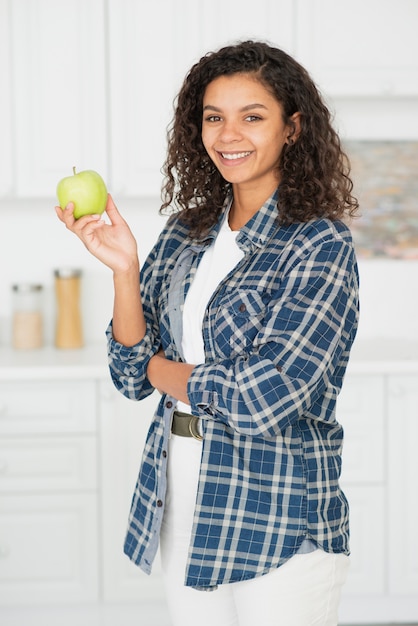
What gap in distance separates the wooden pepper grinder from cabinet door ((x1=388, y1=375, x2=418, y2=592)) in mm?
1138

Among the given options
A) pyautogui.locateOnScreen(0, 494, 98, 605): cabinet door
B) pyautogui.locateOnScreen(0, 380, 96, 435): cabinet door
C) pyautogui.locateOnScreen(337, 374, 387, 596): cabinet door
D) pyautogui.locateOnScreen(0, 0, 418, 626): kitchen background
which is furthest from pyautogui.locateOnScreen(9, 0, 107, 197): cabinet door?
pyautogui.locateOnScreen(337, 374, 387, 596): cabinet door

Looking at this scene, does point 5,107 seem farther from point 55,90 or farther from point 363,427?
point 363,427

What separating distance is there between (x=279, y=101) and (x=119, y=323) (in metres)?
0.48

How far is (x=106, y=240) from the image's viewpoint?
4.90ft

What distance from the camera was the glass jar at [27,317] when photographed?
3.07 metres

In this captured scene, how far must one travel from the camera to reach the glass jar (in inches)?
121

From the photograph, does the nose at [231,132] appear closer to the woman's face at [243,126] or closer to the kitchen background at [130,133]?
the woman's face at [243,126]

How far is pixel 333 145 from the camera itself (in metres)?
1.55

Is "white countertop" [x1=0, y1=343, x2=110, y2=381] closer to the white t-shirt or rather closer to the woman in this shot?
the woman

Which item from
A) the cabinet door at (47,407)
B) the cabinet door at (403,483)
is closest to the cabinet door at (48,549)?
the cabinet door at (47,407)

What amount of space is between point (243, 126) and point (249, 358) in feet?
1.32

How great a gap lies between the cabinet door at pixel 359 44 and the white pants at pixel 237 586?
182cm

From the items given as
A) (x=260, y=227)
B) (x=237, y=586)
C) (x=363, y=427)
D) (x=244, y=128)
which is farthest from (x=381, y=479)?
(x=244, y=128)

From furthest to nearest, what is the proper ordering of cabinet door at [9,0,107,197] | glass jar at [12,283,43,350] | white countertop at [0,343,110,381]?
glass jar at [12,283,43,350] → cabinet door at [9,0,107,197] → white countertop at [0,343,110,381]
